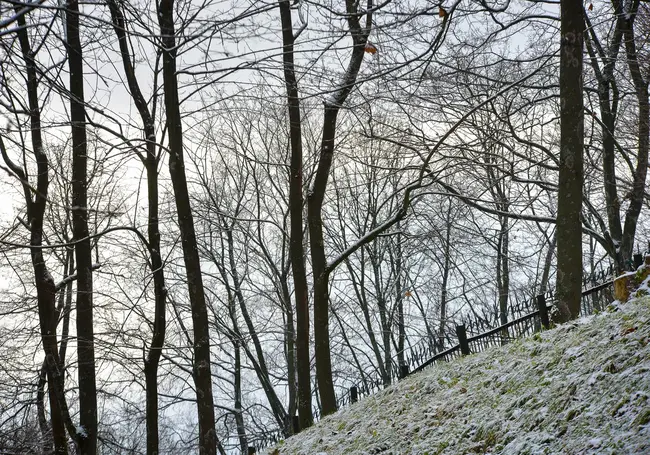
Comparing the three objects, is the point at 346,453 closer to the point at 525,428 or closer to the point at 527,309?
the point at 525,428

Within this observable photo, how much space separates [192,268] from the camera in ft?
27.0

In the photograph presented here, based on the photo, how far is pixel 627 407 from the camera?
329 cm

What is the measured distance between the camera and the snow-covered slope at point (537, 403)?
334 cm

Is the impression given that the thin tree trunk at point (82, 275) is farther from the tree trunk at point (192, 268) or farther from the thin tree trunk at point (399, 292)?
the thin tree trunk at point (399, 292)

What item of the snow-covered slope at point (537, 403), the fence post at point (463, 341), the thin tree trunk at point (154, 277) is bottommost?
the snow-covered slope at point (537, 403)

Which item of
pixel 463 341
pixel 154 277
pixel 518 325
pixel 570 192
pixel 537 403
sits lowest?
pixel 537 403

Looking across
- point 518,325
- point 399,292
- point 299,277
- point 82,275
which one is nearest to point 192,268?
point 82,275

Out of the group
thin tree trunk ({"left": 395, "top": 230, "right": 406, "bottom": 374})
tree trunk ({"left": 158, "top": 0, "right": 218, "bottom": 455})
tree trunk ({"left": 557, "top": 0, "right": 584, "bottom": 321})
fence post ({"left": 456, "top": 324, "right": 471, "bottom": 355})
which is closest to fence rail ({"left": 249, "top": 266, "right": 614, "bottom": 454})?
fence post ({"left": 456, "top": 324, "right": 471, "bottom": 355})

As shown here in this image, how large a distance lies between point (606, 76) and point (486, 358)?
7.71 meters

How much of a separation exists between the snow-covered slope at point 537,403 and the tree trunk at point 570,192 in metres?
1.18

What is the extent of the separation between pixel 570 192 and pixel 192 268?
17.8 feet

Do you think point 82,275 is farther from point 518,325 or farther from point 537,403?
point 518,325

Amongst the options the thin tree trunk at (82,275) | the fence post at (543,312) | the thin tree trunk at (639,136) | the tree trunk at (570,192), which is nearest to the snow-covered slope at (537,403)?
the tree trunk at (570,192)

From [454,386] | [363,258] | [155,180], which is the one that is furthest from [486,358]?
[363,258]
